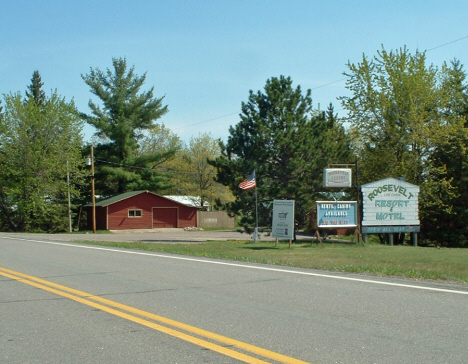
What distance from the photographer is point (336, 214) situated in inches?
894

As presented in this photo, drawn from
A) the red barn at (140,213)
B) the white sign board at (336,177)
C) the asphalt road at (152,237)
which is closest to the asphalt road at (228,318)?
the white sign board at (336,177)

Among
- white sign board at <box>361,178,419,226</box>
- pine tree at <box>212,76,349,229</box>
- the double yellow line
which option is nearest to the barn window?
pine tree at <box>212,76,349,229</box>

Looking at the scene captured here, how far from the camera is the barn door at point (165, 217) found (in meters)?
54.1

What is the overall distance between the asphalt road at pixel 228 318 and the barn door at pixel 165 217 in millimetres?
41826

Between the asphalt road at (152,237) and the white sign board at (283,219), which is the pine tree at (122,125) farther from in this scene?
the white sign board at (283,219)

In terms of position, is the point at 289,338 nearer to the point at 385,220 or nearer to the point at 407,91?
the point at 385,220

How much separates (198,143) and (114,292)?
6122cm

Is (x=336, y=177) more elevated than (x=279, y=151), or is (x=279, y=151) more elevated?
(x=279, y=151)

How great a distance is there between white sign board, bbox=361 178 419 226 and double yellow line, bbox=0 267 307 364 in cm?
1662

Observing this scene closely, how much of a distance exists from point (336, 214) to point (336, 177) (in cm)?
237

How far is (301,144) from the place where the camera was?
28.9 metres

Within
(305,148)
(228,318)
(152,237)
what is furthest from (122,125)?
(228,318)

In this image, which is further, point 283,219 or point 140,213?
point 140,213

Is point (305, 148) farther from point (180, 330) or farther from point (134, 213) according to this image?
point (134, 213)
